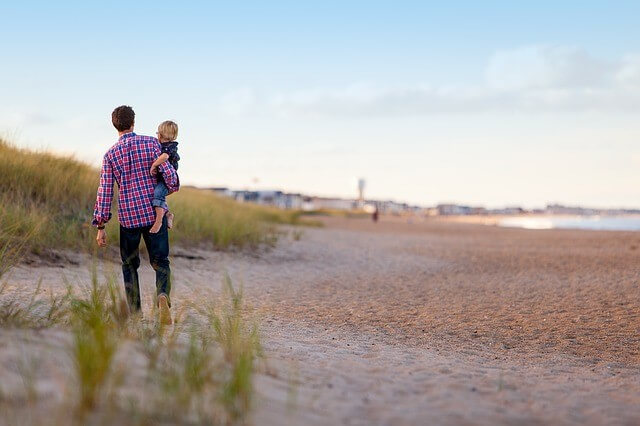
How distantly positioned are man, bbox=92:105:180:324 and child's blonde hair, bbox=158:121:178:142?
0.09 meters

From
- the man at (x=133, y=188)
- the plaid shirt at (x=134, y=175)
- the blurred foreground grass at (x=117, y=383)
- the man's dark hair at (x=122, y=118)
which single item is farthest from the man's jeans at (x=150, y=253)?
the blurred foreground grass at (x=117, y=383)

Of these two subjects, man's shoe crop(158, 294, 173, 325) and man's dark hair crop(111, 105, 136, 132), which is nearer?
man's shoe crop(158, 294, 173, 325)

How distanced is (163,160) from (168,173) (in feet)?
0.41

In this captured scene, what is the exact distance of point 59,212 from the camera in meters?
11.9

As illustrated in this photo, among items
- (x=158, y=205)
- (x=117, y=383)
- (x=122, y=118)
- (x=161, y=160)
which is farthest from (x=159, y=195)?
(x=117, y=383)

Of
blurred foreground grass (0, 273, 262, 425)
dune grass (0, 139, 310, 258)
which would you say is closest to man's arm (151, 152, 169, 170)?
blurred foreground grass (0, 273, 262, 425)

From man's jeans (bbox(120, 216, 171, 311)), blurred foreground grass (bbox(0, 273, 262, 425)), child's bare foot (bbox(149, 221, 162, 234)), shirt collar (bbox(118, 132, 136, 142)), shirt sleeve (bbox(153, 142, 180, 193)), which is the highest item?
shirt collar (bbox(118, 132, 136, 142))

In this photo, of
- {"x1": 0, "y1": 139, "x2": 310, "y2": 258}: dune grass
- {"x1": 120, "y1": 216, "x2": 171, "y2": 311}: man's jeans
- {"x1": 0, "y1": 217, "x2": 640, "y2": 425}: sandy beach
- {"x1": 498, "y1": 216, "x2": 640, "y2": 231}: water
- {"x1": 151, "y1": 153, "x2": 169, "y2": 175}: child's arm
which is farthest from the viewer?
{"x1": 498, "y1": 216, "x2": 640, "y2": 231}: water

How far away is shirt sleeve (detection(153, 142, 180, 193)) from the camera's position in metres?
5.54

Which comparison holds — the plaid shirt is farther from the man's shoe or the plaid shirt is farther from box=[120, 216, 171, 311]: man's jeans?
the man's shoe

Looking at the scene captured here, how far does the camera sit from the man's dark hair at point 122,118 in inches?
220

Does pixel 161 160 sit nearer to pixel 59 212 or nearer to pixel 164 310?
pixel 164 310

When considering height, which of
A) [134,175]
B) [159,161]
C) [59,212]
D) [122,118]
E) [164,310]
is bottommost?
[164,310]

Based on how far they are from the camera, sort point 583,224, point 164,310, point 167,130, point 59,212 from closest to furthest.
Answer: point 164,310, point 167,130, point 59,212, point 583,224
